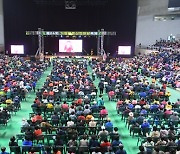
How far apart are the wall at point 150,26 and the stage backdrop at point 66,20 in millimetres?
4567

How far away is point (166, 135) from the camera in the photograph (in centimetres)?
1230

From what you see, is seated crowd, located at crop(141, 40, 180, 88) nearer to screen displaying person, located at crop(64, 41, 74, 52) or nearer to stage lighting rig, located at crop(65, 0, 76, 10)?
screen displaying person, located at crop(64, 41, 74, 52)

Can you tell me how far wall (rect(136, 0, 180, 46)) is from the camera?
157 ft

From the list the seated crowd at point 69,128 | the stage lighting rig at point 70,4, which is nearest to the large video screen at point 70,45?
the stage lighting rig at point 70,4

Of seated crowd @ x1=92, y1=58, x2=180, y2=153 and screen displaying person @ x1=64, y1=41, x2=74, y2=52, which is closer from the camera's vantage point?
seated crowd @ x1=92, y1=58, x2=180, y2=153

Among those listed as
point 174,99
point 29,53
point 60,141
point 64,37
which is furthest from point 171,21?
point 60,141

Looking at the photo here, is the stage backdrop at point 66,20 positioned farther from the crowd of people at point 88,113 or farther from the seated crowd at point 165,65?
the crowd of people at point 88,113

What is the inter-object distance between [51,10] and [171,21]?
60.5 ft

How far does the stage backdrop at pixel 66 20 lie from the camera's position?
4381cm

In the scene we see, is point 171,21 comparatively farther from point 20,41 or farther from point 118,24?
point 20,41

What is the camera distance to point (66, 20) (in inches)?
1769

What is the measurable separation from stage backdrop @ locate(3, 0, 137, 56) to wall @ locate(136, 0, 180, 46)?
4567 mm

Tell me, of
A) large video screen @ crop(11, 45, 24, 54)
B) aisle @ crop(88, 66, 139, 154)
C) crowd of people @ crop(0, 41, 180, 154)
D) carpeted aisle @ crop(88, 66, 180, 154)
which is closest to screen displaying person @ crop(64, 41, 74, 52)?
large video screen @ crop(11, 45, 24, 54)

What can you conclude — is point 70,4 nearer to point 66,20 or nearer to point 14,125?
point 66,20
